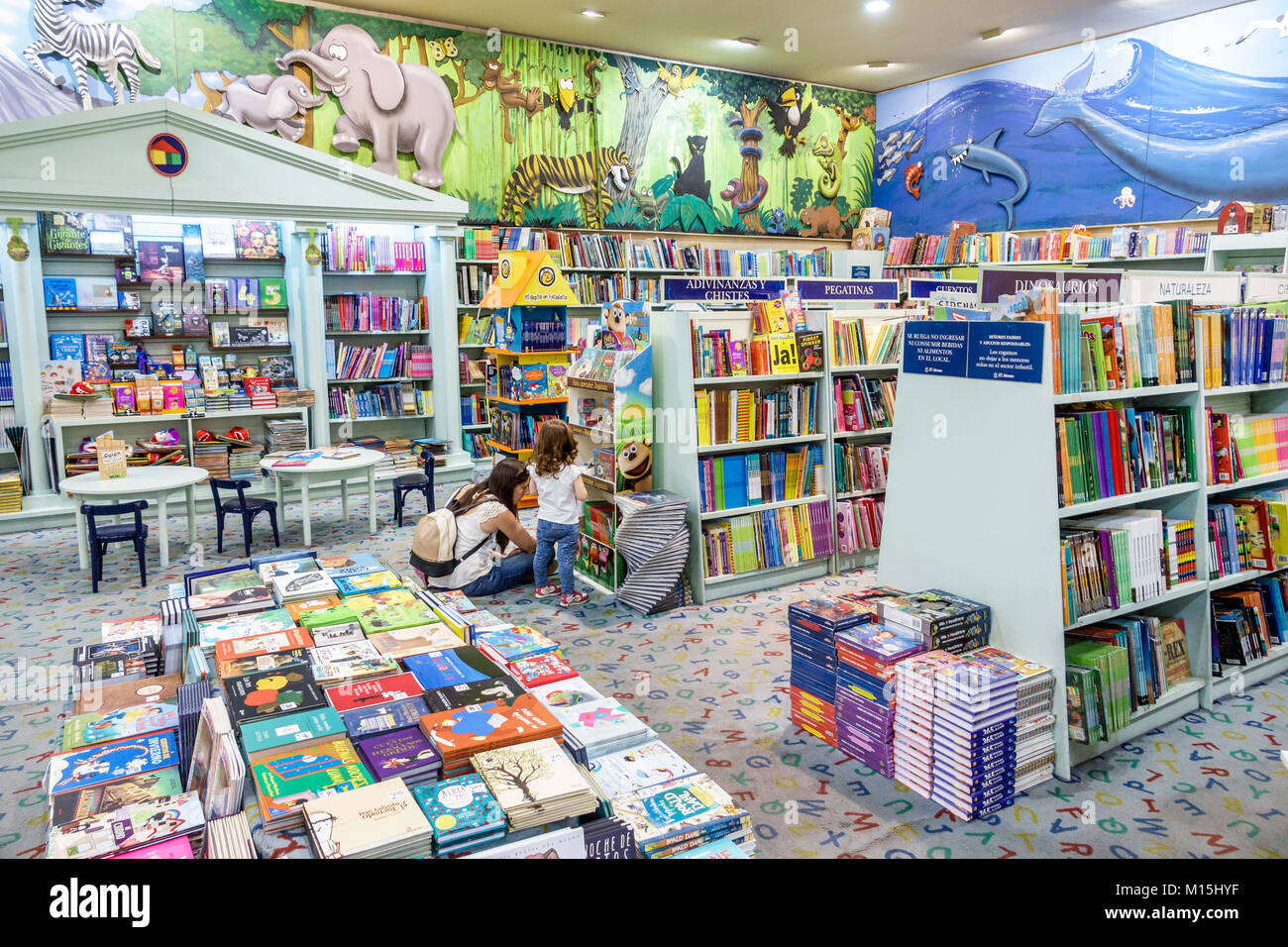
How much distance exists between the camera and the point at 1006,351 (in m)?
3.04

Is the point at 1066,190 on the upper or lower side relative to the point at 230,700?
upper

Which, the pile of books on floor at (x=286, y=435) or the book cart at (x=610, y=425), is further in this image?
the pile of books on floor at (x=286, y=435)

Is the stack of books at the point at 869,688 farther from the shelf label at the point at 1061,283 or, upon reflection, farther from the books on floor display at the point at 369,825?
the shelf label at the point at 1061,283

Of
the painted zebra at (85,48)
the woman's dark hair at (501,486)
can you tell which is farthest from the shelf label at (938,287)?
the painted zebra at (85,48)

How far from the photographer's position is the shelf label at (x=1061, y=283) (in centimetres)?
491

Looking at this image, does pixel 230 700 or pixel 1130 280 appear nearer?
pixel 230 700

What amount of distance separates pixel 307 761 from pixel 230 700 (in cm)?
40

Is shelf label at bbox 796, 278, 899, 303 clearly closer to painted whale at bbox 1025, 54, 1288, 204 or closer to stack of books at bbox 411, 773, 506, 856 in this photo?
painted whale at bbox 1025, 54, 1288, 204

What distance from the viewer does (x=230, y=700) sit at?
2.23 meters

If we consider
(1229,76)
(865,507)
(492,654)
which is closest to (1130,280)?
(865,507)

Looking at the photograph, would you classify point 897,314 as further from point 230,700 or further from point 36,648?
point 36,648

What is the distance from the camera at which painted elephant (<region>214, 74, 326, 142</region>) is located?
7.96m

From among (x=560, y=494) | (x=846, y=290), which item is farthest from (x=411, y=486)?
(x=846, y=290)

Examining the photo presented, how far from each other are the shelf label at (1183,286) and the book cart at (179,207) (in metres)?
5.82
